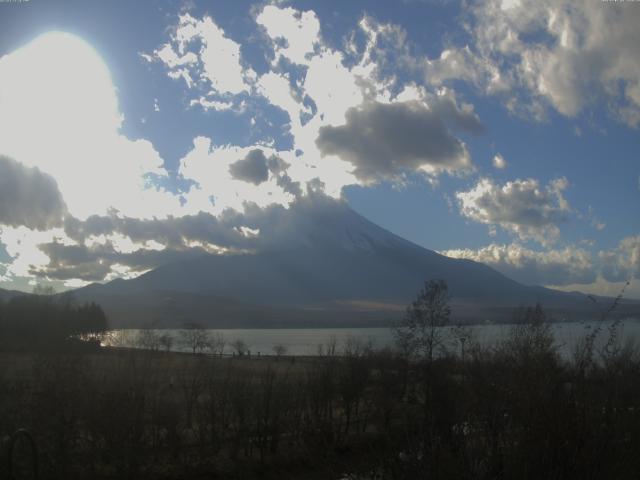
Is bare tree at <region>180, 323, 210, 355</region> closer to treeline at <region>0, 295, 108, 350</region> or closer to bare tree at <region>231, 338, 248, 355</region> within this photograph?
bare tree at <region>231, 338, 248, 355</region>

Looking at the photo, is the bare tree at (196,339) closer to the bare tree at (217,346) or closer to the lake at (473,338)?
the bare tree at (217,346)

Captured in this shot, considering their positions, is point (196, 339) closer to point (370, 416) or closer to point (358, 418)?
point (370, 416)

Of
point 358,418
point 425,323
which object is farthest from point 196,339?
point 358,418

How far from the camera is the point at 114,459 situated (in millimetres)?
13578

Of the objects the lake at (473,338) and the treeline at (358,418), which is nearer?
the treeline at (358,418)

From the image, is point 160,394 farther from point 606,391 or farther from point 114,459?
point 606,391

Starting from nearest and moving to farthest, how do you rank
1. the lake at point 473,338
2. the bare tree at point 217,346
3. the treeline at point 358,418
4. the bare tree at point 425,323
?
the treeline at point 358,418 < the lake at point 473,338 < the bare tree at point 425,323 < the bare tree at point 217,346

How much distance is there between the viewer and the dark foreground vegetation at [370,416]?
199 inches

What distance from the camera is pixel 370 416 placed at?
902 inches

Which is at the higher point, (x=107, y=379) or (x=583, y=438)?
(x=583, y=438)

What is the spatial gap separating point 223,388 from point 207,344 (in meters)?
66.8

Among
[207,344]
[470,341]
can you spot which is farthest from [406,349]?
[207,344]

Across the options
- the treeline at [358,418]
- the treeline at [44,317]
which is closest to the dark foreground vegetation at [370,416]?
the treeline at [358,418]

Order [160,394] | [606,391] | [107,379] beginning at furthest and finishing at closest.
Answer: [160,394], [107,379], [606,391]
